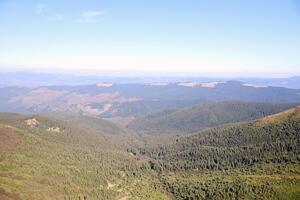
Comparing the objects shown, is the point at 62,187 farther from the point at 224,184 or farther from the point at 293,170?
the point at 293,170

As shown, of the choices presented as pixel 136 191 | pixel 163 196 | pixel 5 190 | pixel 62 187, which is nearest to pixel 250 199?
pixel 163 196

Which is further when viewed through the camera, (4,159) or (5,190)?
(4,159)

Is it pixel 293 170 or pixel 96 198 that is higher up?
pixel 293 170

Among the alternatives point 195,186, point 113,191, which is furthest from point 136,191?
point 195,186

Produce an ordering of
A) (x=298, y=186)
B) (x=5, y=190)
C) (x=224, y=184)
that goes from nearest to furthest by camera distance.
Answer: (x=5, y=190), (x=298, y=186), (x=224, y=184)

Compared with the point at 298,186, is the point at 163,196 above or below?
below

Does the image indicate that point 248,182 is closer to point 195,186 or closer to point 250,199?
point 250,199

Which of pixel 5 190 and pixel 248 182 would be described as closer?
pixel 5 190

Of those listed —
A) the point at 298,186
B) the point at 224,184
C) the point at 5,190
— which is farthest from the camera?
the point at 224,184

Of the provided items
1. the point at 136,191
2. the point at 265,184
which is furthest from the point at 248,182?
the point at 136,191
